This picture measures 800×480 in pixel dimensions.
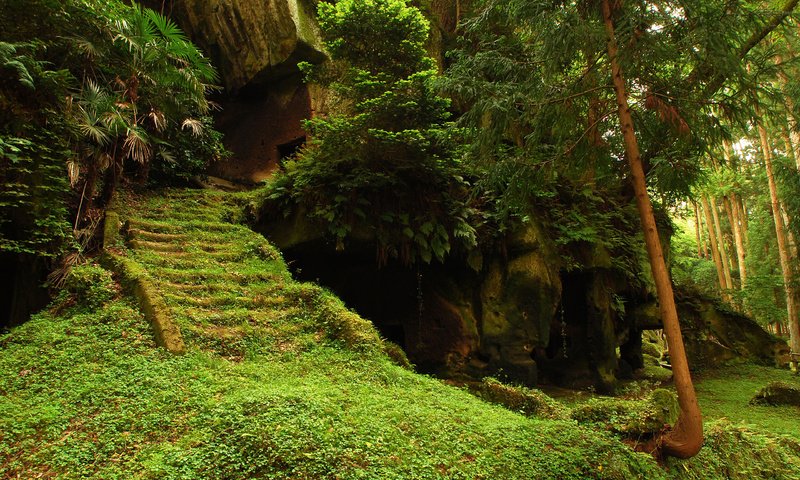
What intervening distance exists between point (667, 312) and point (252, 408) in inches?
180

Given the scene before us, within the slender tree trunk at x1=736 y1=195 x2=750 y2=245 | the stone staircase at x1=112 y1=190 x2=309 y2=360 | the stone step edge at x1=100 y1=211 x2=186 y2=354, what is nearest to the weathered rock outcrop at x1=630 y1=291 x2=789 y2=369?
the slender tree trunk at x1=736 y1=195 x2=750 y2=245

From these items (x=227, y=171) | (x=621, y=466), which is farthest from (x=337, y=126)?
(x=227, y=171)

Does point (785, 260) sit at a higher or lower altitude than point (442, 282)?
higher

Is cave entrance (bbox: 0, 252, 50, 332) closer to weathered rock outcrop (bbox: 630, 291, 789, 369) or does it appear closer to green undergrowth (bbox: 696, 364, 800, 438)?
green undergrowth (bbox: 696, 364, 800, 438)

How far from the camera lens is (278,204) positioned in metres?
9.59

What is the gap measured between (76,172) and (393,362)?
6.15 m

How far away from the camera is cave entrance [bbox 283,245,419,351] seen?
10.4 metres

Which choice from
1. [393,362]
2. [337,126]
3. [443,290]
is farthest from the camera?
[443,290]

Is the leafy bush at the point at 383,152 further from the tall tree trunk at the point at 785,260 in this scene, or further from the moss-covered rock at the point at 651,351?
the moss-covered rock at the point at 651,351

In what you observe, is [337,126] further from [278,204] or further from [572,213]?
[572,213]

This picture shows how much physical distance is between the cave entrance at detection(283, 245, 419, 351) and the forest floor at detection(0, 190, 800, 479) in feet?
8.30

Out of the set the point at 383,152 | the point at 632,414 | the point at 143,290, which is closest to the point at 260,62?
the point at 383,152

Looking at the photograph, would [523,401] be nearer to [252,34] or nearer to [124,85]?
[124,85]

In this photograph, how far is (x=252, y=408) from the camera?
4.13m
